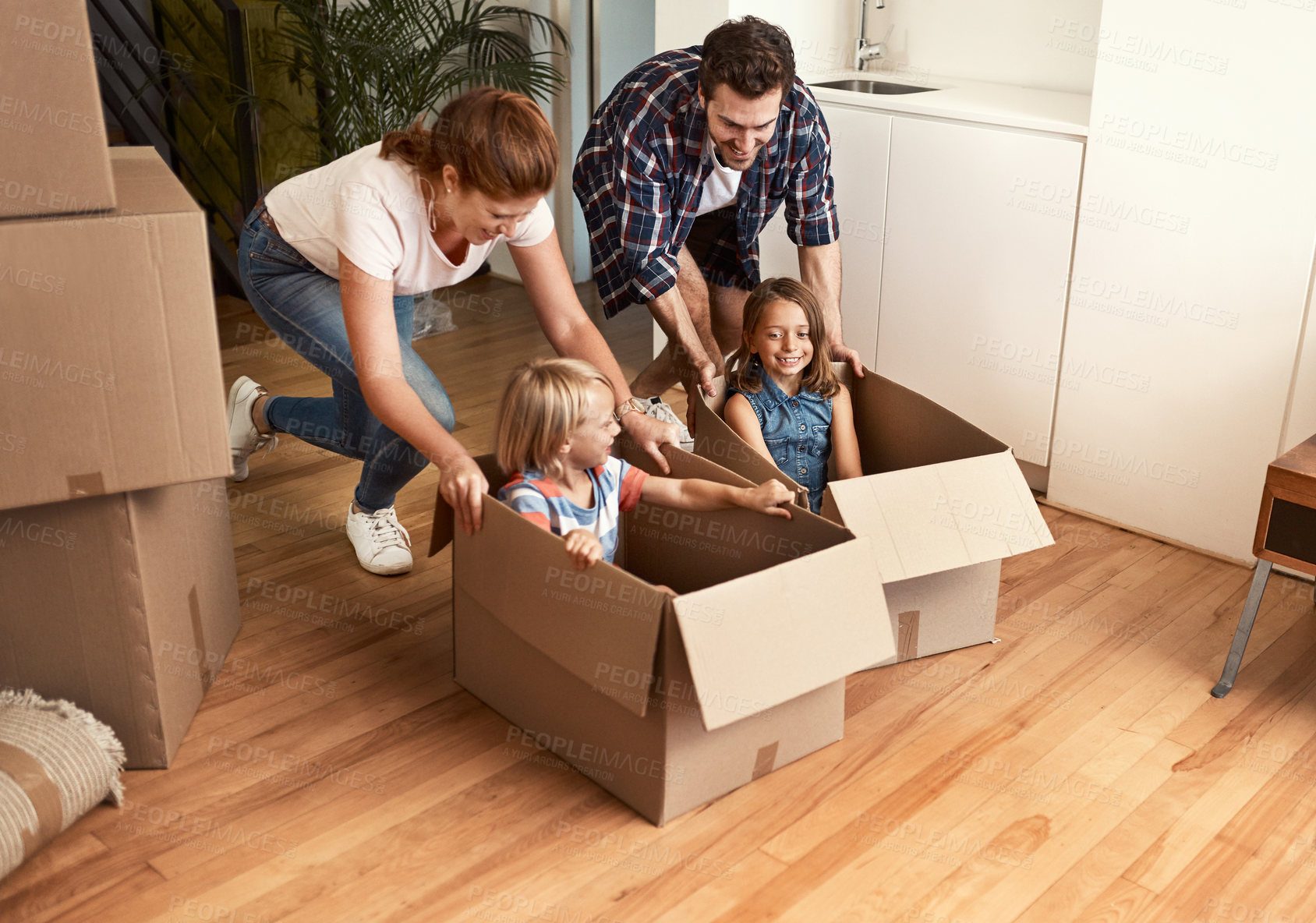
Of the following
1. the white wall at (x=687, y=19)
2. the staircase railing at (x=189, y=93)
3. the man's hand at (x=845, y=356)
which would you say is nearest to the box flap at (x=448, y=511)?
the man's hand at (x=845, y=356)

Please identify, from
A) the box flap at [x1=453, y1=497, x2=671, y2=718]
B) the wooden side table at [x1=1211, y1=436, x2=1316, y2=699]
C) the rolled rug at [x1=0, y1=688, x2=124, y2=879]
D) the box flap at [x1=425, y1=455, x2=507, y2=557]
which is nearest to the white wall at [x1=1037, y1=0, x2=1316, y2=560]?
the wooden side table at [x1=1211, y1=436, x2=1316, y2=699]

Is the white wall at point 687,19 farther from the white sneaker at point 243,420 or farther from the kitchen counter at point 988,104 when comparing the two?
the white sneaker at point 243,420

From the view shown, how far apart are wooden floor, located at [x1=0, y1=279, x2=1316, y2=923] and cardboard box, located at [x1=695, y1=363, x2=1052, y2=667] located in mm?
83

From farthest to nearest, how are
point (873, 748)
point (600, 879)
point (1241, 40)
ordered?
1. point (1241, 40)
2. point (873, 748)
3. point (600, 879)

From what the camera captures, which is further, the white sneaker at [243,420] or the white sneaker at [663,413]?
the white sneaker at [663,413]

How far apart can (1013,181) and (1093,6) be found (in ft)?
1.93

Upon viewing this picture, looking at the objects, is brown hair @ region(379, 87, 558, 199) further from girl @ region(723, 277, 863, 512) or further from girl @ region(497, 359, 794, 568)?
girl @ region(723, 277, 863, 512)

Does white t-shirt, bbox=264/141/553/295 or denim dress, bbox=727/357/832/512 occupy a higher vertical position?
white t-shirt, bbox=264/141/553/295

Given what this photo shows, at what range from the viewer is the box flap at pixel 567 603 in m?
1.46

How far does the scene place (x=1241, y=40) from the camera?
2.11 metres

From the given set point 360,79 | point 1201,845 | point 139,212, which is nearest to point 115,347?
point 139,212

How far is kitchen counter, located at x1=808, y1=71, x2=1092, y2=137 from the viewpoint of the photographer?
96.8 inches

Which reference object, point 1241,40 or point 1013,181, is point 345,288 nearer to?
→ point 1013,181

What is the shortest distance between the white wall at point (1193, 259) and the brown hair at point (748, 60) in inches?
28.0
